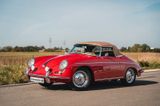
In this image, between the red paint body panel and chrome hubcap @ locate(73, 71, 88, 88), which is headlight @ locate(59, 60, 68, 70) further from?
chrome hubcap @ locate(73, 71, 88, 88)

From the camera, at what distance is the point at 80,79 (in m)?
10.8

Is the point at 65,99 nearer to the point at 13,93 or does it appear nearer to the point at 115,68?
the point at 13,93

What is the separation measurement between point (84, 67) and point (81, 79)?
393 millimetres

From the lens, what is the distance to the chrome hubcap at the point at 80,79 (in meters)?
10.6

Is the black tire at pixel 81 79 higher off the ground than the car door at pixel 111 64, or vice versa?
the car door at pixel 111 64

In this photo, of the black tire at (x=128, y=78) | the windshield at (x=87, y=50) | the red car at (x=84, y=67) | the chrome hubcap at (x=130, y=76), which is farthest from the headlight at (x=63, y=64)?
the chrome hubcap at (x=130, y=76)

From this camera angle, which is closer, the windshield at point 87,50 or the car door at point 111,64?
the car door at point 111,64

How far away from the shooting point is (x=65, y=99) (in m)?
8.93

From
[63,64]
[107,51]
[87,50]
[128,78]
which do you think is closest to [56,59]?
Result: [63,64]

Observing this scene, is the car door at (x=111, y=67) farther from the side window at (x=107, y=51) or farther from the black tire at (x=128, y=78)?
the black tire at (x=128, y=78)

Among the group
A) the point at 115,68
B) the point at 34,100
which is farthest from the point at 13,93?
the point at 115,68

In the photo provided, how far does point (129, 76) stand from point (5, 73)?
201 inches

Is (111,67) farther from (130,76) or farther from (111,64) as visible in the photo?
(130,76)

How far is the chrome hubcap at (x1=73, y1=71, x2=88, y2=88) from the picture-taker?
10602mm
